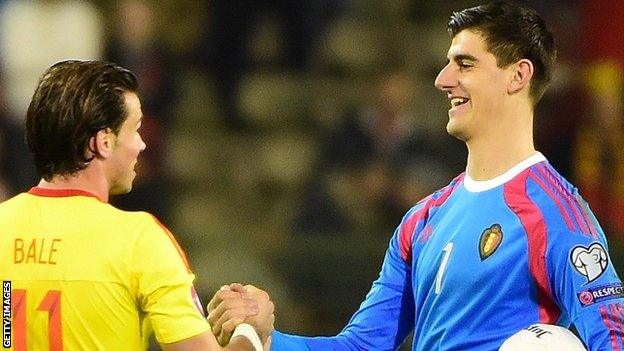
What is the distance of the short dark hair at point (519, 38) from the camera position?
4137mm

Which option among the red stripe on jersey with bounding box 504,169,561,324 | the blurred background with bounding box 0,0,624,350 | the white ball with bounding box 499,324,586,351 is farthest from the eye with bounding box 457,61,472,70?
the blurred background with bounding box 0,0,624,350

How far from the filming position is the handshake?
418 cm

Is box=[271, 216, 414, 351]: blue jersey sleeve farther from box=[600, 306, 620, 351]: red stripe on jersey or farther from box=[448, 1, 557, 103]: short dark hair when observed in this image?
box=[600, 306, 620, 351]: red stripe on jersey

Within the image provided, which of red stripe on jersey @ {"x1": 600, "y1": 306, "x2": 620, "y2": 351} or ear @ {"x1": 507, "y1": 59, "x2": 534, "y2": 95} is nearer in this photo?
red stripe on jersey @ {"x1": 600, "y1": 306, "x2": 620, "y2": 351}

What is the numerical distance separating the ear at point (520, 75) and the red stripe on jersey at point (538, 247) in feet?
1.07

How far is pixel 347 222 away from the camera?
8.57m

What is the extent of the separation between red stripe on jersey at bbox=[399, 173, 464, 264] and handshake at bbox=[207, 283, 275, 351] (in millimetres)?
468

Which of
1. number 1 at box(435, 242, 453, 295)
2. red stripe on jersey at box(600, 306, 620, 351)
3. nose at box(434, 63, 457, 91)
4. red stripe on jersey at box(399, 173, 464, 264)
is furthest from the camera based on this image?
red stripe on jersey at box(399, 173, 464, 264)

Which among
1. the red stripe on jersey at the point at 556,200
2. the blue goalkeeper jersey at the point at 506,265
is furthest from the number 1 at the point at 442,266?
the red stripe on jersey at the point at 556,200

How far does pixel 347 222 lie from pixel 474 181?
4.41 metres

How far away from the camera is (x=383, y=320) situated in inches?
173

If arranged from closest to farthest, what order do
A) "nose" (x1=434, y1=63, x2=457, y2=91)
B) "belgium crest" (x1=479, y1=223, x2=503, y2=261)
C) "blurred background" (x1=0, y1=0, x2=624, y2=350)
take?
1. "belgium crest" (x1=479, y1=223, x2=503, y2=261)
2. "nose" (x1=434, y1=63, x2=457, y2=91)
3. "blurred background" (x1=0, y1=0, x2=624, y2=350)

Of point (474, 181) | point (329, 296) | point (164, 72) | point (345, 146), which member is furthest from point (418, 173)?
point (474, 181)

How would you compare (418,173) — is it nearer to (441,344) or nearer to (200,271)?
(200,271)
